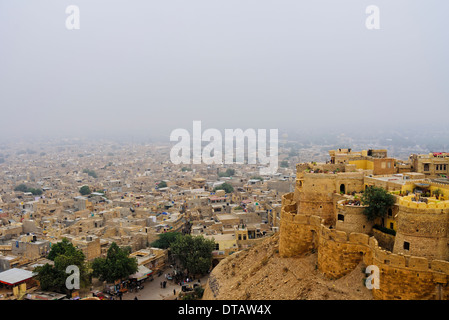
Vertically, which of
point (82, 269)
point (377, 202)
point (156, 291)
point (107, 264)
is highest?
point (377, 202)

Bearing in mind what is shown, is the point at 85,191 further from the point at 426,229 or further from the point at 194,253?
the point at 426,229

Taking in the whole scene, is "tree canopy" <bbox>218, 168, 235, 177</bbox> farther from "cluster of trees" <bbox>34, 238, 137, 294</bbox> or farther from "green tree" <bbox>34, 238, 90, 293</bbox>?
"green tree" <bbox>34, 238, 90, 293</bbox>

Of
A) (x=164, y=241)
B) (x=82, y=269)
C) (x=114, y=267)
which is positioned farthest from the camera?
(x=164, y=241)

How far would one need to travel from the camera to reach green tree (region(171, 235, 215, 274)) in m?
26.8

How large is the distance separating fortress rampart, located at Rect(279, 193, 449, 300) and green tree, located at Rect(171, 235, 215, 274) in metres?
8.76

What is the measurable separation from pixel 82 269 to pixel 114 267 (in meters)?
2.07

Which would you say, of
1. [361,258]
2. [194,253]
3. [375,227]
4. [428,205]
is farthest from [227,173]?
[428,205]

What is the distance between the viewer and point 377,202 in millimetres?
15562

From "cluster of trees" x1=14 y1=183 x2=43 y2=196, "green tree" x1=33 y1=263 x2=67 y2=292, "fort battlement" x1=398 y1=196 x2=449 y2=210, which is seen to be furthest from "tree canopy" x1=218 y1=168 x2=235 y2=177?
"fort battlement" x1=398 y1=196 x2=449 y2=210

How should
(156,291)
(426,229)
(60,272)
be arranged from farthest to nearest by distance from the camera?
(156,291), (60,272), (426,229)
